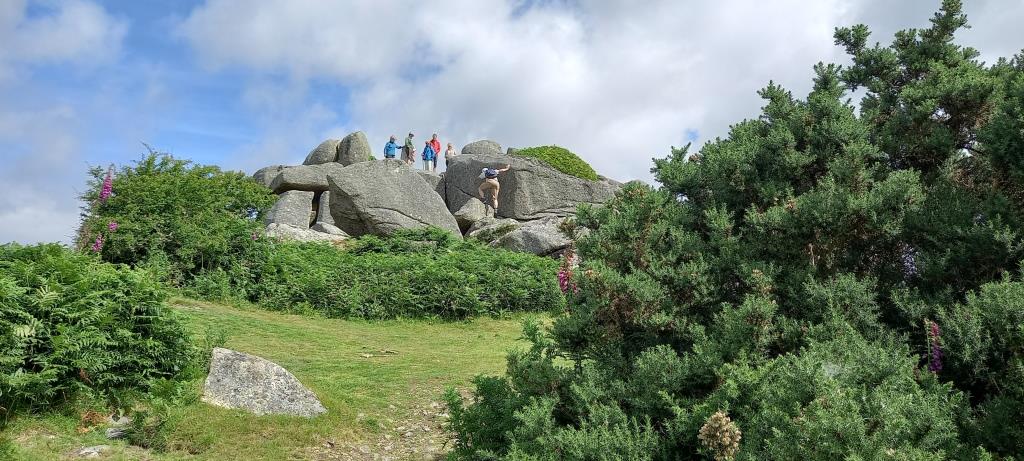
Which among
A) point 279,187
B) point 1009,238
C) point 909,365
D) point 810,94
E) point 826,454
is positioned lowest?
point 826,454

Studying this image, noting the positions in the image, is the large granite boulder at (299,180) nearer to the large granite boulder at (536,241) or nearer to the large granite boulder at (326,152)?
the large granite boulder at (326,152)

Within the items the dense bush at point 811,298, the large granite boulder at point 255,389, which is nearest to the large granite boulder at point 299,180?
the large granite boulder at point 255,389

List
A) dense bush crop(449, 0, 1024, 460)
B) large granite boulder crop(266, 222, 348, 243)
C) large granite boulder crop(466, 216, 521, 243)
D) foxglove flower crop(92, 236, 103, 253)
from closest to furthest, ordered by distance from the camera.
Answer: dense bush crop(449, 0, 1024, 460) < foxglove flower crop(92, 236, 103, 253) < large granite boulder crop(266, 222, 348, 243) < large granite boulder crop(466, 216, 521, 243)

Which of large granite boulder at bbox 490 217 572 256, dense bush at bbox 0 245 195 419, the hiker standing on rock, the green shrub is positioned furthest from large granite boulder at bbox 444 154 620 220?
dense bush at bbox 0 245 195 419

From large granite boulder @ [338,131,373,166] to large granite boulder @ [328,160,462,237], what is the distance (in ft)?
45.6

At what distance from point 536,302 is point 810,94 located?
1053 centimetres

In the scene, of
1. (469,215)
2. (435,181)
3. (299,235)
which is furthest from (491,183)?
(299,235)

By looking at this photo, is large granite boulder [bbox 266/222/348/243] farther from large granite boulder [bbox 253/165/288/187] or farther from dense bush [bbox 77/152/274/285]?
large granite boulder [bbox 253/165/288/187]

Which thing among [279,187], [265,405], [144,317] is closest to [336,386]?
[265,405]

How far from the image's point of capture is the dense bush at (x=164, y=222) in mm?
13320

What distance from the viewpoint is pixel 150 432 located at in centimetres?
642

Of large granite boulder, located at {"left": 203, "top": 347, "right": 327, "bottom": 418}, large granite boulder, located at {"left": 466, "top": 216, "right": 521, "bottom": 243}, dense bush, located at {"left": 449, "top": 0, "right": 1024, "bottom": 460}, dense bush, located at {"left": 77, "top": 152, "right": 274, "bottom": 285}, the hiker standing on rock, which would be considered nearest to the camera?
dense bush, located at {"left": 449, "top": 0, "right": 1024, "bottom": 460}

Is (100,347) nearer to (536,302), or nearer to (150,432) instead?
(150,432)

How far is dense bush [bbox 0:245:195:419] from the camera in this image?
6.23 metres
